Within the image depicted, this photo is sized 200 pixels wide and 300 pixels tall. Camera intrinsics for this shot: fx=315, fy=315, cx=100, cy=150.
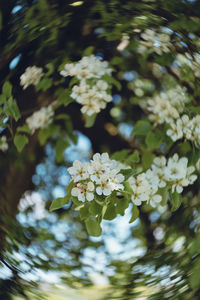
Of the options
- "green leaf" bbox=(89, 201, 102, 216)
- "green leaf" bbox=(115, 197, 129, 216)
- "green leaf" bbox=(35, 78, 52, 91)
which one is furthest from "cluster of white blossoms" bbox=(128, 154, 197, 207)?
"green leaf" bbox=(35, 78, 52, 91)

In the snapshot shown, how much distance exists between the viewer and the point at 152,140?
3.78 ft

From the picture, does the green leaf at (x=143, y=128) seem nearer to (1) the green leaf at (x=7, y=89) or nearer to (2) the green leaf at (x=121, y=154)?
(2) the green leaf at (x=121, y=154)

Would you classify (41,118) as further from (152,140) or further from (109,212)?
(109,212)

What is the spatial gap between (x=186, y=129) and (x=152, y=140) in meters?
0.13

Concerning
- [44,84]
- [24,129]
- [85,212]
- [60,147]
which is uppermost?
[44,84]

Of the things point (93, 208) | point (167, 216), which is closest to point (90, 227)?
point (93, 208)

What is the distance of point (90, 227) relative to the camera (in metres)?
0.83

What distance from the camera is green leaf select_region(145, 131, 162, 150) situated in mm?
1134

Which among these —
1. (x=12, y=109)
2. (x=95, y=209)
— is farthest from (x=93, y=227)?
(x=12, y=109)

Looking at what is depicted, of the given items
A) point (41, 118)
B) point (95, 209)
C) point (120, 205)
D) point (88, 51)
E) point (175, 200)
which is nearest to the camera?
point (95, 209)

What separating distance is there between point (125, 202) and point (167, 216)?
0.37 meters

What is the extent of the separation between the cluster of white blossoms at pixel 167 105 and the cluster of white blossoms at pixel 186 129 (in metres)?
0.05

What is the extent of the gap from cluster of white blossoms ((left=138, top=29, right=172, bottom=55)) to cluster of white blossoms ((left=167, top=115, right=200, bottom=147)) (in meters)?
0.24

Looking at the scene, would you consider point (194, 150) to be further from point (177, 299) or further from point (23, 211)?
point (23, 211)
